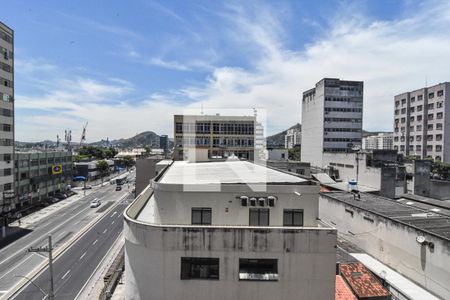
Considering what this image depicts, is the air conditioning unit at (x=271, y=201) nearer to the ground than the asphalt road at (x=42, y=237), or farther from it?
farther from it

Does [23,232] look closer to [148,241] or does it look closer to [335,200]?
[148,241]

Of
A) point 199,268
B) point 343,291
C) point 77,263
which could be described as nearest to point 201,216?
point 199,268

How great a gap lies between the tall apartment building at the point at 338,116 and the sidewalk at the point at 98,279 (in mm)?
60418

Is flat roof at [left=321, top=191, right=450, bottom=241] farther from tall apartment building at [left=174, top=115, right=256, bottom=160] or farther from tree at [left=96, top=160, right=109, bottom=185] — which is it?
tree at [left=96, top=160, right=109, bottom=185]

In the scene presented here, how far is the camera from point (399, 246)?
71.3ft

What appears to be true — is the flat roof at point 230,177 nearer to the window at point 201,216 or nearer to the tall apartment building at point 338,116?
the window at point 201,216

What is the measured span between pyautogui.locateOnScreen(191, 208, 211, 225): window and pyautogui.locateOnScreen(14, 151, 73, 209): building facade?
186 feet

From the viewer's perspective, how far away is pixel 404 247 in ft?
69.5

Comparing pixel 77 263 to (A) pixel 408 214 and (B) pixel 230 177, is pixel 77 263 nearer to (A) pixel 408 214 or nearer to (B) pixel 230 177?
(B) pixel 230 177

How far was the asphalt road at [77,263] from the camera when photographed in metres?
25.5

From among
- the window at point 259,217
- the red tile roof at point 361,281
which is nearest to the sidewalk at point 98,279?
the window at point 259,217

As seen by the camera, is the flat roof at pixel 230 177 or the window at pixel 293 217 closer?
the window at pixel 293 217

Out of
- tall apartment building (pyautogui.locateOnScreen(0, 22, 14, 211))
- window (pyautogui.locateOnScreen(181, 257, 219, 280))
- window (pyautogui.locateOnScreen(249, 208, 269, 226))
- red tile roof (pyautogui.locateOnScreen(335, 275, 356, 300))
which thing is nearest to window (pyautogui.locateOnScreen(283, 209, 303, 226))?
window (pyautogui.locateOnScreen(249, 208, 269, 226))

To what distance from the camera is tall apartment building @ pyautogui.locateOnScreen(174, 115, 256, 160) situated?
48094 mm
